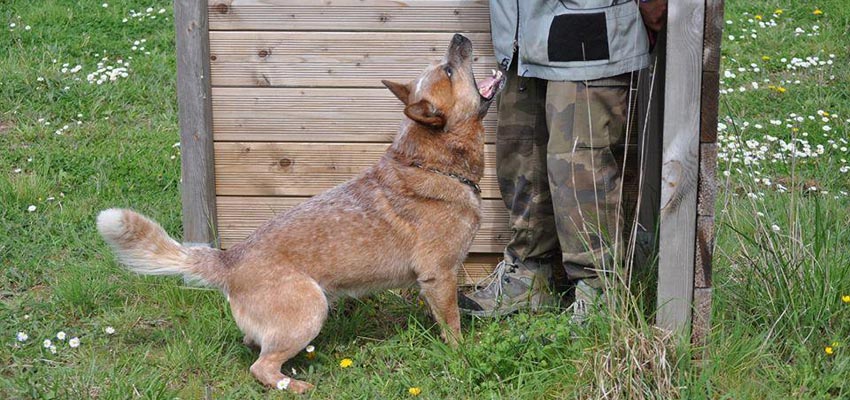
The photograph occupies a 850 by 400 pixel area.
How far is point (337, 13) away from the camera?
4.67 m

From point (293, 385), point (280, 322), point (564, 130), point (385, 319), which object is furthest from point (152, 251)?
point (564, 130)

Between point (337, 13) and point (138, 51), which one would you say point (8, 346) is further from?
point (138, 51)

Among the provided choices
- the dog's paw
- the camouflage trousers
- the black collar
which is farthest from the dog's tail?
the camouflage trousers

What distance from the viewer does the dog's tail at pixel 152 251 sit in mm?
3781

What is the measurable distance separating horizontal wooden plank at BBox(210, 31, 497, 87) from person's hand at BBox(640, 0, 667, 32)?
3.37ft

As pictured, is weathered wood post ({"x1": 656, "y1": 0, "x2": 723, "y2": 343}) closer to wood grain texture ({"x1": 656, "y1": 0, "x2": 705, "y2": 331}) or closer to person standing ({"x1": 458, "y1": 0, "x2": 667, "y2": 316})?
wood grain texture ({"x1": 656, "y1": 0, "x2": 705, "y2": 331})

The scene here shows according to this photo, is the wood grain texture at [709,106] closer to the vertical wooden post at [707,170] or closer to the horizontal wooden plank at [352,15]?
the vertical wooden post at [707,170]

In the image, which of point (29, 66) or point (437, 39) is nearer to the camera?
point (437, 39)

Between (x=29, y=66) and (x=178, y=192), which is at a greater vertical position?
(x=29, y=66)

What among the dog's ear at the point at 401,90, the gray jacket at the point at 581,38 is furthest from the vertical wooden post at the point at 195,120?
the gray jacket at the point at 581,38

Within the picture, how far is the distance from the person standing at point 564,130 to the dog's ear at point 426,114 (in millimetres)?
391

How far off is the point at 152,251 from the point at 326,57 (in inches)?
53.4

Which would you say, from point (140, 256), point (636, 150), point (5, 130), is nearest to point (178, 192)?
point (5, 130)

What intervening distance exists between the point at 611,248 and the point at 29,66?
5.20 m
